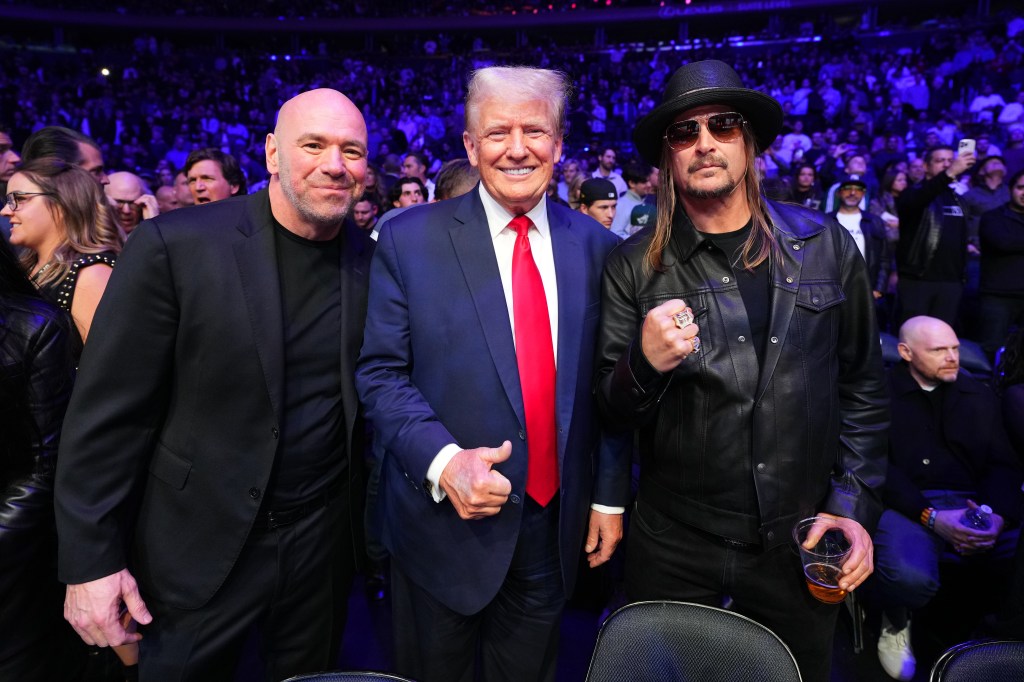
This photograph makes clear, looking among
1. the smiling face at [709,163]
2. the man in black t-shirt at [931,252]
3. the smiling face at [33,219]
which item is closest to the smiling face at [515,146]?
the smiling face at [709,163]

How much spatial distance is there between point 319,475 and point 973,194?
7.23m

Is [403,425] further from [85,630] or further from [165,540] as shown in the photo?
[85,630]

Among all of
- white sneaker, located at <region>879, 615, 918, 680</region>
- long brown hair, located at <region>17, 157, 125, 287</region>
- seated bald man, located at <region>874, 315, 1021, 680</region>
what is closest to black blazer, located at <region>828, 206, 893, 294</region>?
seated bald man, located at <region>874, 315, 1021, 680</region>

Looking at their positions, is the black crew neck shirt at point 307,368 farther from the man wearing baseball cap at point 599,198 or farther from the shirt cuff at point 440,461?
the man wearing baseball cap at point 599,198

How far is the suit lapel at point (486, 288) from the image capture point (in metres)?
1.65

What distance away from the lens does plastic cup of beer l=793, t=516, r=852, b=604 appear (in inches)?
61.9

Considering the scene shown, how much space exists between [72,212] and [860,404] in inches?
107

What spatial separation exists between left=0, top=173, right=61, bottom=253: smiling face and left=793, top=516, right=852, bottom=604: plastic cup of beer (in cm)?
268

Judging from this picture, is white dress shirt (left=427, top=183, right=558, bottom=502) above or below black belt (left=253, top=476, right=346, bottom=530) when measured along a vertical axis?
above

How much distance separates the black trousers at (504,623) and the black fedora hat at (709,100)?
41.0 inches

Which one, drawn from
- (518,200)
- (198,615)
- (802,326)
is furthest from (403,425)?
(802,326)

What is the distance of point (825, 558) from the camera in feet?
5.24

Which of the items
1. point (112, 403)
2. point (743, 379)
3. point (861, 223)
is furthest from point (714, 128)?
point (861, 223)

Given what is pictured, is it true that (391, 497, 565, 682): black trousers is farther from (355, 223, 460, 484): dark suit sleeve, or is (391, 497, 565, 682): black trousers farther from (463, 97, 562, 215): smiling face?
(463, 97, 562, 215): smiling face
